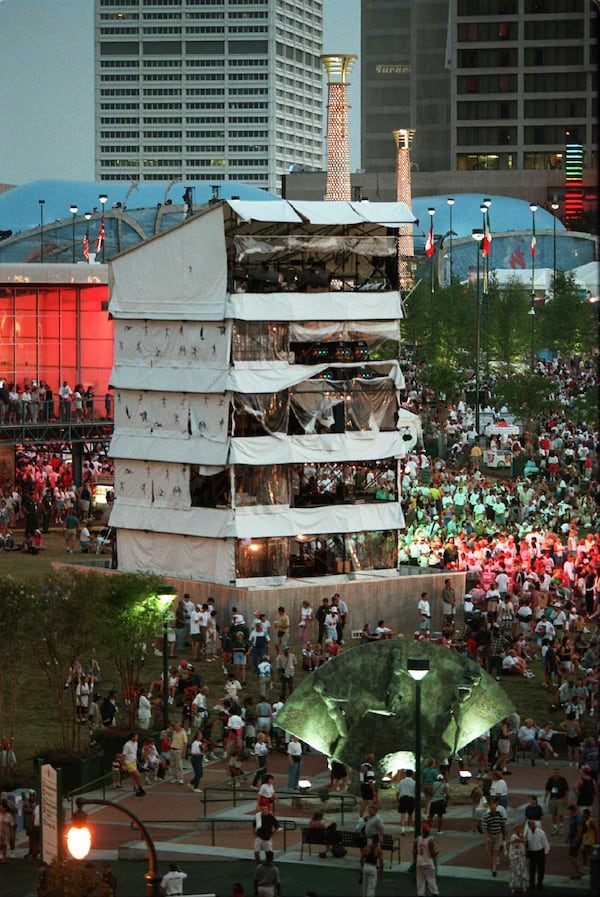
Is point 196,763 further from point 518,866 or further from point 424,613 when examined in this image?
point 424,613

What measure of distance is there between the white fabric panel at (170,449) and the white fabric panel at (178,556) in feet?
6.04

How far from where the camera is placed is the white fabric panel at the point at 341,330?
1891 inches

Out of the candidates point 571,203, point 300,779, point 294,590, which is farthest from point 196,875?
point 571,203

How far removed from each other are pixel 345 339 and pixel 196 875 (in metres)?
22.3

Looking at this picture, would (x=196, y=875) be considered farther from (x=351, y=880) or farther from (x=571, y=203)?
(x=571, y=203)

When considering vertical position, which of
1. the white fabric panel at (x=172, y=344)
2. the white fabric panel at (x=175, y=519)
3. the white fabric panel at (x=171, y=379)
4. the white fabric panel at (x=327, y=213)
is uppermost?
the white fabric panel at (x=327, y=213)

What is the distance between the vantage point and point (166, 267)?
4897 cm

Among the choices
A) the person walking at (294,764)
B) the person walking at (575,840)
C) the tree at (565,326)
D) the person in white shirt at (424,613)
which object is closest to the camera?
the person walking at (575,840)

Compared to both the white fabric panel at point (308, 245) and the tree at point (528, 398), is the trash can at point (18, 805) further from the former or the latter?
the tree at point (528, 398)

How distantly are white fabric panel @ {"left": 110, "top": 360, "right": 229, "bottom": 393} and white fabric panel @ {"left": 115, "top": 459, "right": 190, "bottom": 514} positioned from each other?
182 cm

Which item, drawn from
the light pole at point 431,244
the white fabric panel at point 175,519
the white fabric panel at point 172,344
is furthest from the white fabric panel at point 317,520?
the light pole at point 431,244

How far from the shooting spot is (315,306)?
48094 mm

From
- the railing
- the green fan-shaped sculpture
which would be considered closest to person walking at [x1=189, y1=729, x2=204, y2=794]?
the railing

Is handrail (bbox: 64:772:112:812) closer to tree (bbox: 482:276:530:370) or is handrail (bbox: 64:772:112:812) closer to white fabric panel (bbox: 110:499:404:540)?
white fabric panel (bbox: 110:499:404:540)
